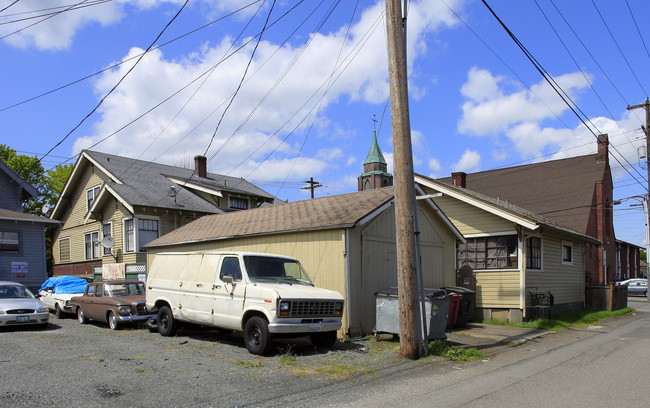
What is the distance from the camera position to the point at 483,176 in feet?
125

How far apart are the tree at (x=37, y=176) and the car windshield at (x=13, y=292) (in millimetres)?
26875

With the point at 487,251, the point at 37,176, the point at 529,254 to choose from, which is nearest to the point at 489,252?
the point at 487,251

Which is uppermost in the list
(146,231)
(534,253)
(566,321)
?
(146,231)

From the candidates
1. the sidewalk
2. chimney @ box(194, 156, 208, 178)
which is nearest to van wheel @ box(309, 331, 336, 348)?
the sidewalk

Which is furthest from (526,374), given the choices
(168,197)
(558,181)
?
(558,181)

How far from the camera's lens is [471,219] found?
1800cm

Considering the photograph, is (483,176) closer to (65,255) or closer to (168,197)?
(168,197)

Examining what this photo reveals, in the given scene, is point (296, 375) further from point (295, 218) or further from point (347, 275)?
point (295, 218)

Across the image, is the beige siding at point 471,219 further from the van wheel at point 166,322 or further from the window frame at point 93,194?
the window frame at point 93,194

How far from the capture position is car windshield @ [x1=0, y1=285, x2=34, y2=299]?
14366 mm

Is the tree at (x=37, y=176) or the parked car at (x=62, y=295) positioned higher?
the tree at (x=37, y=176)

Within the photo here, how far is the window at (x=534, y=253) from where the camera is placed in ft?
55.1

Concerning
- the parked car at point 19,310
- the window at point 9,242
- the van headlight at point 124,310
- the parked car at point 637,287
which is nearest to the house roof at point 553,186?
the parked car at point 637,287

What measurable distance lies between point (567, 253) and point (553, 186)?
1396 cm
